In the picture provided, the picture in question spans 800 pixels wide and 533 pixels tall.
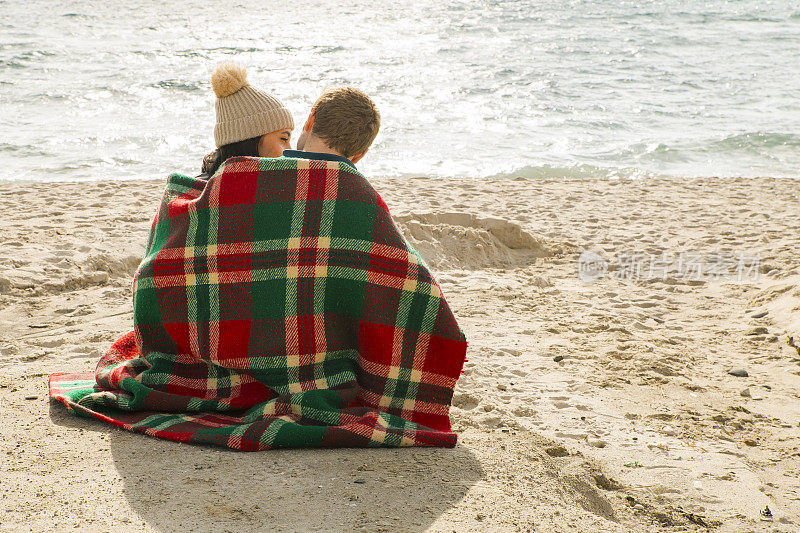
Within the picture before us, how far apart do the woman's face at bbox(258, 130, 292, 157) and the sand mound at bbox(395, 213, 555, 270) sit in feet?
8.11

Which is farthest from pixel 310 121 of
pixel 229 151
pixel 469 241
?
pixel 469 241

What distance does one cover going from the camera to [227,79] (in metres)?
3.15

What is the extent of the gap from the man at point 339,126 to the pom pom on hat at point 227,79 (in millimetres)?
496

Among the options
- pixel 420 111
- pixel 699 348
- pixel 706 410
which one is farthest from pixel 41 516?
pixel 420 111

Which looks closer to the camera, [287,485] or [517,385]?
[287,485]

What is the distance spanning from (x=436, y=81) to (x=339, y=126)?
1192cm

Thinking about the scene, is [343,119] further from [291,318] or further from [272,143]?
[291,318]

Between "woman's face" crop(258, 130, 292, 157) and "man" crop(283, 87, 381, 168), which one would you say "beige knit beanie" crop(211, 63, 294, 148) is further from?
"man" crop(283, 87, 381, 168)

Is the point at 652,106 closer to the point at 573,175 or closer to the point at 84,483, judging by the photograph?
the point at 573,175

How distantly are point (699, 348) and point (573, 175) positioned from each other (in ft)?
18.1

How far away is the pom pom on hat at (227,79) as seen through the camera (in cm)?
316

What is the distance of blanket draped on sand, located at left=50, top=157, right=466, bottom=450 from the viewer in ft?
8.96

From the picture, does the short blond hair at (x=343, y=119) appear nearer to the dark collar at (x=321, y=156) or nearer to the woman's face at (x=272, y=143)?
the dark collar at (x=321, y=156)

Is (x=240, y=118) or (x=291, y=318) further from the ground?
(x=240, y=118)
